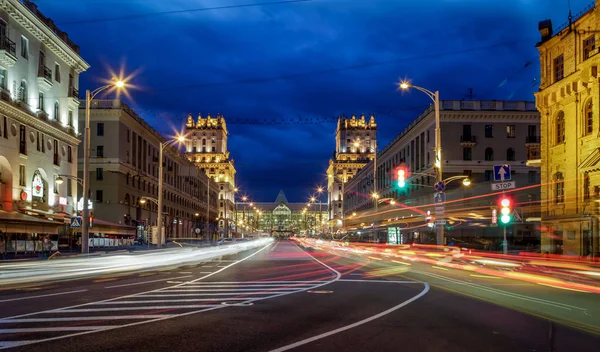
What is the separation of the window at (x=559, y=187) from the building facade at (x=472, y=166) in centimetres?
1548

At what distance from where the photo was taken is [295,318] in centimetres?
1191

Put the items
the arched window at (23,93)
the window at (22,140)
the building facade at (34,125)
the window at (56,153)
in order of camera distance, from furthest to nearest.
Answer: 1. the window at (56,153)
2. the window at (22,140)
3. the arched window at (23,93)
4. the building facade at (34,125)

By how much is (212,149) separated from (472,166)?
417 ft

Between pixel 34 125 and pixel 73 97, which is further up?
pixel 73 97

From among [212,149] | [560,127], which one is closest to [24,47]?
[560,127]

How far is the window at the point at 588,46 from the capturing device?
112ft

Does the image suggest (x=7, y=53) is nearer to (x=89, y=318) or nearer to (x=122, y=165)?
(x=122, y=165)

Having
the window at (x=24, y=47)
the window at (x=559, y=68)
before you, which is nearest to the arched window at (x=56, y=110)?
the window at (x=24, y=47)

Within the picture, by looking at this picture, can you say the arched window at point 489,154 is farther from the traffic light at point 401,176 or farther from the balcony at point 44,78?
the balcony at point 44,78

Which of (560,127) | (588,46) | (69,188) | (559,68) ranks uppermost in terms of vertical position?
(588,46)

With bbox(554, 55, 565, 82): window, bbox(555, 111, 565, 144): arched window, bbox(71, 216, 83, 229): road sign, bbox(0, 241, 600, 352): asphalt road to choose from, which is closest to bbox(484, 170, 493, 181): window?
bbox(555, 111, 565, 144): arched window

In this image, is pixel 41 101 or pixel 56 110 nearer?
pixel 41 101

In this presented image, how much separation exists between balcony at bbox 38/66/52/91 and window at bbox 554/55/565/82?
119 feet

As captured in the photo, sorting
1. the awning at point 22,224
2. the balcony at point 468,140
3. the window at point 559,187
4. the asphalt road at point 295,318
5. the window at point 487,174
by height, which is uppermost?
the balcony at point 468,140
